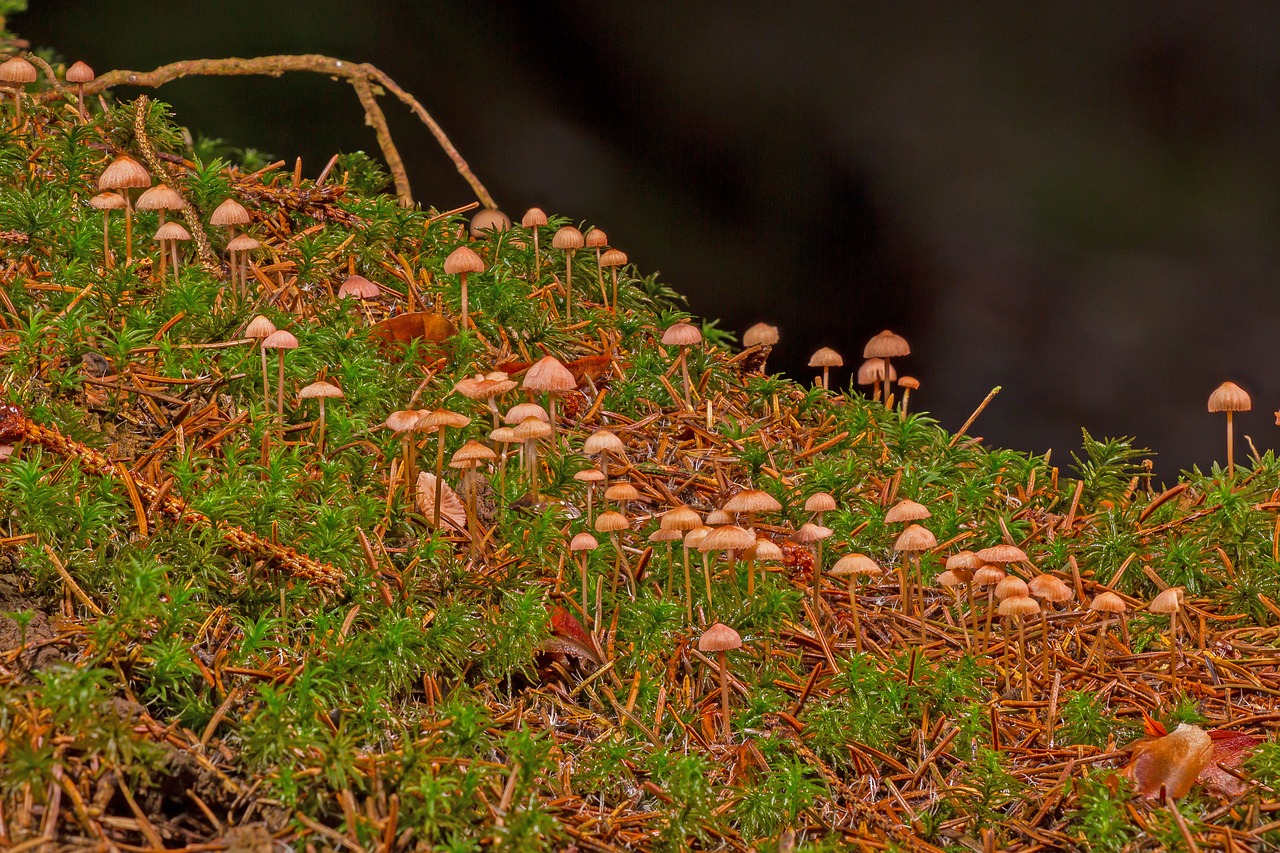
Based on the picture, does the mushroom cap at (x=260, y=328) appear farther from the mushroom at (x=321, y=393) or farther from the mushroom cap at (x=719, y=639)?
the mushroom cap at (x=719, y=639)

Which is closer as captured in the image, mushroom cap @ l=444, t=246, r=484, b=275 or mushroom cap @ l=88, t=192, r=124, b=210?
mushroom cap @ l=88, t=192, r=124, b=210

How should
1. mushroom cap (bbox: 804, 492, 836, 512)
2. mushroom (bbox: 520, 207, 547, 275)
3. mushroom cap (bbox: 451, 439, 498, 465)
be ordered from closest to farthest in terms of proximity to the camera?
mushroom cap (bbox: 451, 439, 498, 465), mushroom cap (bbox: 804, 492, 836, 512), mushroom (bbox: 520, 207, 547, 275)

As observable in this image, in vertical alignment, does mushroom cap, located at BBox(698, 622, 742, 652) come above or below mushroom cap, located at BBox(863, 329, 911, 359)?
below

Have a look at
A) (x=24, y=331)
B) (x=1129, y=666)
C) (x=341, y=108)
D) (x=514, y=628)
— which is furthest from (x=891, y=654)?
(x=341, y=108)

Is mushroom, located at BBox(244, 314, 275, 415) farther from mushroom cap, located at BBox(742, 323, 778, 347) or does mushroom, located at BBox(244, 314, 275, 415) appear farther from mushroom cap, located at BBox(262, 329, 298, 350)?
mushroom cap, located at BBox(742, 323, 778, 347)

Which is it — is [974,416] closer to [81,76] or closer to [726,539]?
[726,539]

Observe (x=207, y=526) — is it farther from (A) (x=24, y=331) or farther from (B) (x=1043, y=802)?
(B) (x=1043, y=802)

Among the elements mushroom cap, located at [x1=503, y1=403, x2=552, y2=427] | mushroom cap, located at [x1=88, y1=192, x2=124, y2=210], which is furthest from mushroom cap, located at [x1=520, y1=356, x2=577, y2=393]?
mushroom cap, located at [x1=88, y1=192, x2=124, y2=210]
